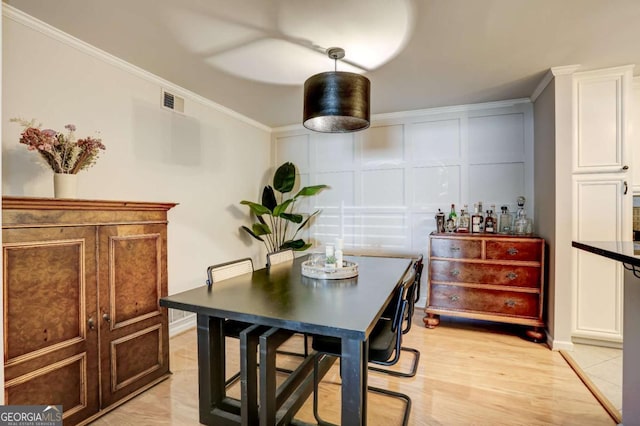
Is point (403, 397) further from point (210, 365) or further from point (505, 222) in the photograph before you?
point (505, 222)

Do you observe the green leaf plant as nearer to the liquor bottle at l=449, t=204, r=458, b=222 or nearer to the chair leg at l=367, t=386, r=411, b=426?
the liquor bottle at l=449, t=204, r=458, b=222

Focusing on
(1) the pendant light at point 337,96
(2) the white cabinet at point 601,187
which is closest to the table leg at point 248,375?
(1) the pendant light at point 337,96

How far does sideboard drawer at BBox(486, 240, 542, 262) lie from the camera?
2.92 m

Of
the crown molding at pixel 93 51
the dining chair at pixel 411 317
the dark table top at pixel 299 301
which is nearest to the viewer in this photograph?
the dark table top at pixel 299 301

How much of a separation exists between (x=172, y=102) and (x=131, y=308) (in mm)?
2016

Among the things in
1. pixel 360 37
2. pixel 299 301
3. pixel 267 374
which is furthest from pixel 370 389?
pixel 360 37

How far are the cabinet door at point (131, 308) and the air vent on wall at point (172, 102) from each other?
54.9 inches

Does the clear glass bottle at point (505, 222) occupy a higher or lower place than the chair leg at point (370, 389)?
higher

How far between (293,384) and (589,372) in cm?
231

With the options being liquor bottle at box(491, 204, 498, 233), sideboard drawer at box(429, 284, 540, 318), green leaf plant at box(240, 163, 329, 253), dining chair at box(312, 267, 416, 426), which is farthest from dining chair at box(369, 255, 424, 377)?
green leaf plant at box(240, 163, 329, 253)

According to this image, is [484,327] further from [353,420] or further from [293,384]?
[353,420]

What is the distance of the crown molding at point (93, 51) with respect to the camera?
6.39 ft

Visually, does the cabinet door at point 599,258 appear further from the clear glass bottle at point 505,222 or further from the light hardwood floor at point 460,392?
the clear glass bottle at point 505,222

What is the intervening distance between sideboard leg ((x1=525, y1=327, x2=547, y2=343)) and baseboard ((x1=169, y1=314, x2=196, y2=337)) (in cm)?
340
